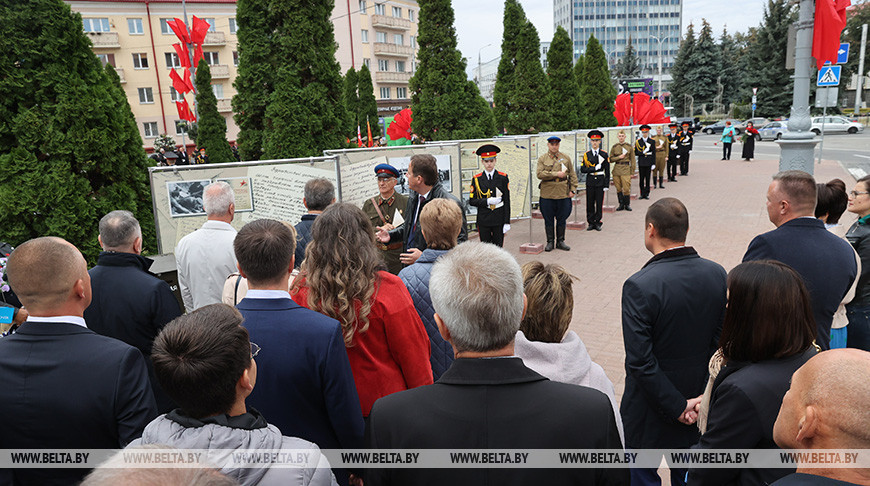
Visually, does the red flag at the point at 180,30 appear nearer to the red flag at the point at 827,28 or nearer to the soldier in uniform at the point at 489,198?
the soldier in uniform at the point at 489,198

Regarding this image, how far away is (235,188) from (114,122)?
49.0 inches

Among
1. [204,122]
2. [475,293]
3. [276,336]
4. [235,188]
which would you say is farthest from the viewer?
[204,122]

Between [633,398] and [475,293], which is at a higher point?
[475,293]

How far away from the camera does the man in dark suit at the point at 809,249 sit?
3.23 meters

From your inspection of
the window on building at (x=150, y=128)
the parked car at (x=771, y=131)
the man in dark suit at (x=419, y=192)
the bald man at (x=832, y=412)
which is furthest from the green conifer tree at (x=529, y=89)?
the window on building at (x=150, y=128)

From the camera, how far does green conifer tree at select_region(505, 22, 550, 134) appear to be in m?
16.0

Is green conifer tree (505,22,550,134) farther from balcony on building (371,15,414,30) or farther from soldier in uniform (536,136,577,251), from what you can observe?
balcony on building (371,15,414,30)

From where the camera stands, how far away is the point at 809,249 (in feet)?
10.8

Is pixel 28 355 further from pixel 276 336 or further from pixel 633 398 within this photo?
pixel 633 398

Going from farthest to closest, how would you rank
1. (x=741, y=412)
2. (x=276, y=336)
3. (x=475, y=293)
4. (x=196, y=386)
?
(x=276, y=336)
(x=741, y=412)
(x=475, y=293)
(x=196, y=386)

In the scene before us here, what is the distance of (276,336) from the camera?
7.14ft

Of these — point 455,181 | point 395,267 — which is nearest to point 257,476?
point 395,267

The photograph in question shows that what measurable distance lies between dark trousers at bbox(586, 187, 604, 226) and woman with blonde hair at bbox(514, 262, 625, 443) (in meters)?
9.91

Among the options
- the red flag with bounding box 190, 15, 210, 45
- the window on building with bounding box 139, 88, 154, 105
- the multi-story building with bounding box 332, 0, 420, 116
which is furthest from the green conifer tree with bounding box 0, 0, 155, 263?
the multi-story building with bounding box 332, 0, 420, 116
